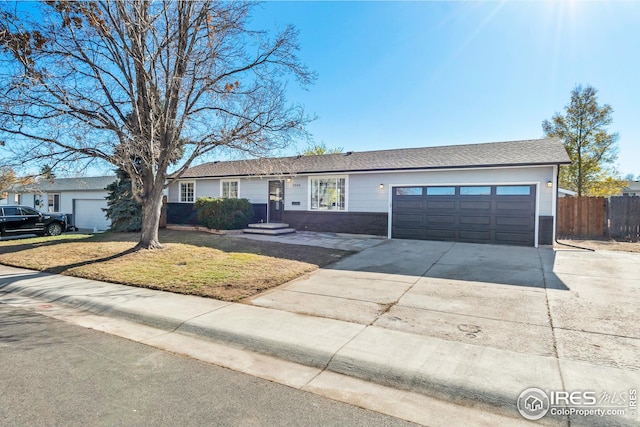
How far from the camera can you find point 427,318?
4.89 metres

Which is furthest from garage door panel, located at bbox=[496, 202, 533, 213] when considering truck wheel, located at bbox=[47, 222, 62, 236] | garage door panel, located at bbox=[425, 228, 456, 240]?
truck wheel, located at bbox=[47, 222, 62, 236]

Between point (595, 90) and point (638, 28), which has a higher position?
point (595, 90)

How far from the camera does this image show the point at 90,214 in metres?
22.0

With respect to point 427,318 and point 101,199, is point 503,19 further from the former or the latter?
point 101,199

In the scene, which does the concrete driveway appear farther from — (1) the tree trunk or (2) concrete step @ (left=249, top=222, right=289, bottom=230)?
(2) concrete step @ (left=249, top=222, right=289, bottom=230)

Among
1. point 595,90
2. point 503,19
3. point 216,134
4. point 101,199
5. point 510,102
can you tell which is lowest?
point 101,199

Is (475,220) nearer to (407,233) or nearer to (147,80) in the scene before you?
(407,233)

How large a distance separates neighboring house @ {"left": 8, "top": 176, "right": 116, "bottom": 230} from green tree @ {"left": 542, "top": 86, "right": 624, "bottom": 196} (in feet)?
95.7

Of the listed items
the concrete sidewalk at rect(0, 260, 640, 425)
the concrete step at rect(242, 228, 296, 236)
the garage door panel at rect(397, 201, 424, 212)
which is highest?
the garage door panel at rect(397, 201, 424, 212)

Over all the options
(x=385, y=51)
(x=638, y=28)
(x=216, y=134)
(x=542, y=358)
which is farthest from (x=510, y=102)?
(x=542, y=358)

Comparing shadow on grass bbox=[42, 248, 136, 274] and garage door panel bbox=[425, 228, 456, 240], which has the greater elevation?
garage door panel bbox=[425, 228, 456, 240]

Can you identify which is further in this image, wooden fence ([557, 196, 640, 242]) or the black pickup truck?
the black pickup truck

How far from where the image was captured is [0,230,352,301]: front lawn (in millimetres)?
6777

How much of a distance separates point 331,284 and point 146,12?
8305mm
